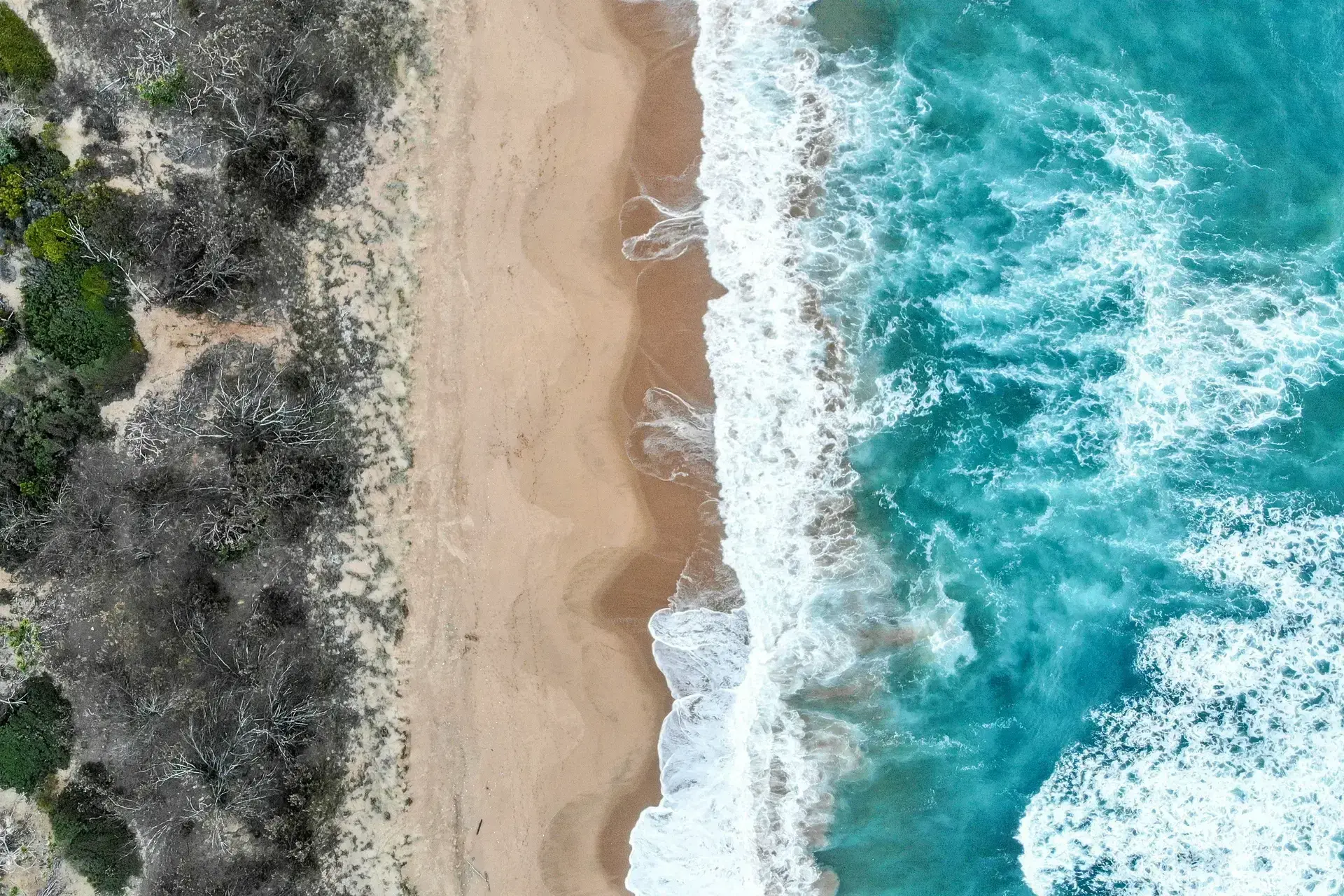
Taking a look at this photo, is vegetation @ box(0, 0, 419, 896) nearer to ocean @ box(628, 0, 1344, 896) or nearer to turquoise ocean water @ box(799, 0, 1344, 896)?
ocean @ box(628, 0, 1344, 896)

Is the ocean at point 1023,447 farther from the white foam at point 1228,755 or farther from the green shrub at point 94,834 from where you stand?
the green shrub at point 94,834

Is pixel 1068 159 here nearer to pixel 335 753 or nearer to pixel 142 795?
pixel 335 753

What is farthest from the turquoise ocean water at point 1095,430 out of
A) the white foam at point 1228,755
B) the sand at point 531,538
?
the sand at point 531,538

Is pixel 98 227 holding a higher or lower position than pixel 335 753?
higher

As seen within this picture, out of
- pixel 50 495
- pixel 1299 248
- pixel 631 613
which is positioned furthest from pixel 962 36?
pixel 50 495

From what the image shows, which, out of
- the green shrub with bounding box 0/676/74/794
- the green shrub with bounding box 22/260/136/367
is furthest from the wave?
the green shrub with bounding box 0/676/74/794
